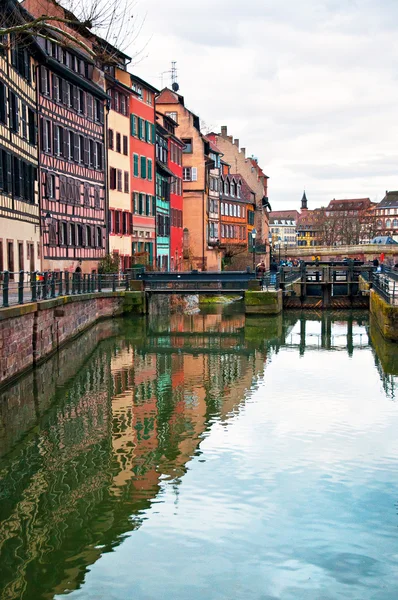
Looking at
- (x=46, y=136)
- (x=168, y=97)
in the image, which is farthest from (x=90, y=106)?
(x=168, y=97)

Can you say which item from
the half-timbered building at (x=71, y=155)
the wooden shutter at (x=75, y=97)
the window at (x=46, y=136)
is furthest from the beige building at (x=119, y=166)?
the window at (x=46, y=136)

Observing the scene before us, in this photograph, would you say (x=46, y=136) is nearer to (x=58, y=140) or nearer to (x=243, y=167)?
(x=58, y=140)

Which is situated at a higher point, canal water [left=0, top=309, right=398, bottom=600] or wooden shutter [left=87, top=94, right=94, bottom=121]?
wooden shutter [left=87, top=94, right=94, bottom=121]

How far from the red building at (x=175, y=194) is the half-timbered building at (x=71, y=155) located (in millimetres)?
15567

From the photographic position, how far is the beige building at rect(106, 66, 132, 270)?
46969 mm

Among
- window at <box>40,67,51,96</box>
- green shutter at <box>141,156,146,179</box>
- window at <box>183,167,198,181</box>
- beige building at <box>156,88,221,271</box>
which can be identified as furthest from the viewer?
window at <box>183,167,198,181</box>

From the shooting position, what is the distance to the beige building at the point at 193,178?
66188mm

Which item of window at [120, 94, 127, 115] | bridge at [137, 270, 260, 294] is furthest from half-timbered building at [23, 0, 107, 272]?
bridge at [137, 270, 260, 294]

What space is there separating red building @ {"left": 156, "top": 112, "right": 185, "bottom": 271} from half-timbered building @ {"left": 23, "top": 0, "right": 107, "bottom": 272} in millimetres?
15567

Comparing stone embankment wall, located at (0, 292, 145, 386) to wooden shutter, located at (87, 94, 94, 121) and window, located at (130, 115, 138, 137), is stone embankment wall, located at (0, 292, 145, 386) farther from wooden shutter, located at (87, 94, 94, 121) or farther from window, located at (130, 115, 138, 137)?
window, located at (130, 115, 138, 137)

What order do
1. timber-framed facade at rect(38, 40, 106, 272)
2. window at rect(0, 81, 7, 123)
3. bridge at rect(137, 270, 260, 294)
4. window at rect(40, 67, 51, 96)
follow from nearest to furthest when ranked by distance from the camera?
1. window at rect(0, 81, 7, 123)
2. window at rect(40, 67, 51, 96)
3. timber-framed facade at rect(38, 40, 106, 272)
4. bridge at rect(137, 270, 260, 294)

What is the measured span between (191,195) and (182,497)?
57632mm

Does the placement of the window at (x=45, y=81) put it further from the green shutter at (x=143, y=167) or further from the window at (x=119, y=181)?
the green shutter at (x=143, y=167)

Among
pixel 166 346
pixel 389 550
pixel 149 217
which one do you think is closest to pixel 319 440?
pixel 389 550
